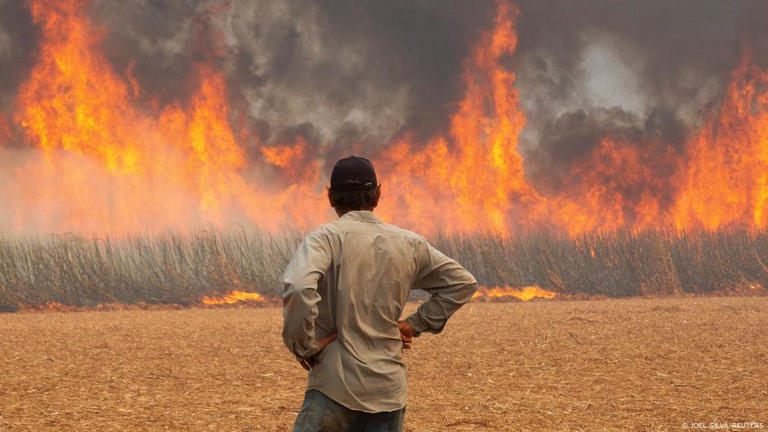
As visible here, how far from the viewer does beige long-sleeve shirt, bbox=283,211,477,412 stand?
2.49 metres

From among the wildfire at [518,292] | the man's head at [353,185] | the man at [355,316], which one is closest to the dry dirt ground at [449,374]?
the man at [355,316]

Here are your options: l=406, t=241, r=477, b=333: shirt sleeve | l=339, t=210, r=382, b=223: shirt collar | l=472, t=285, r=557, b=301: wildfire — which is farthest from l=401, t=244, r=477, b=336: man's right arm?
l=472, t=285, r=557, b=301: wildfire

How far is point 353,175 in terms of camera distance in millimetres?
2633

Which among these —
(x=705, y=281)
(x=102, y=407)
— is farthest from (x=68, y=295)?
(x=705, y=281)

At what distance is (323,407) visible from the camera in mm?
2523

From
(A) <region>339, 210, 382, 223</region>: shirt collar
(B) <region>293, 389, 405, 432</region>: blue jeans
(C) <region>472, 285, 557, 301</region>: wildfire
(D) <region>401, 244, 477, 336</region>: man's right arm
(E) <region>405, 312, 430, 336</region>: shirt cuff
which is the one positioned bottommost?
(C) <region>472, 285, 557, 301</region>: wildfire

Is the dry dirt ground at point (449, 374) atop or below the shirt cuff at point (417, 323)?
below

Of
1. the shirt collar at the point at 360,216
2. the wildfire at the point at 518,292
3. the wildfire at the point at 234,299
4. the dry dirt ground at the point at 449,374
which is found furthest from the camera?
the wildfire at the point at 518,292

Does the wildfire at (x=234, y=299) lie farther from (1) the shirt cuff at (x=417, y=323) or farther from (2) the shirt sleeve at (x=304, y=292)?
(2) the shirt sleeve at (x=304, y=292)

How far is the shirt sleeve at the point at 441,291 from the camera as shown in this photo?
2.74 meters

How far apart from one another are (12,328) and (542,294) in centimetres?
1251

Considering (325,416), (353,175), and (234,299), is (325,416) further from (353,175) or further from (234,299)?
(234,299)

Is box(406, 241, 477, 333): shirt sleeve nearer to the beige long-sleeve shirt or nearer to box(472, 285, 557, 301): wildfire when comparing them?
the beige long-sleeve shirt

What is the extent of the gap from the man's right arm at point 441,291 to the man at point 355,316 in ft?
0.33
